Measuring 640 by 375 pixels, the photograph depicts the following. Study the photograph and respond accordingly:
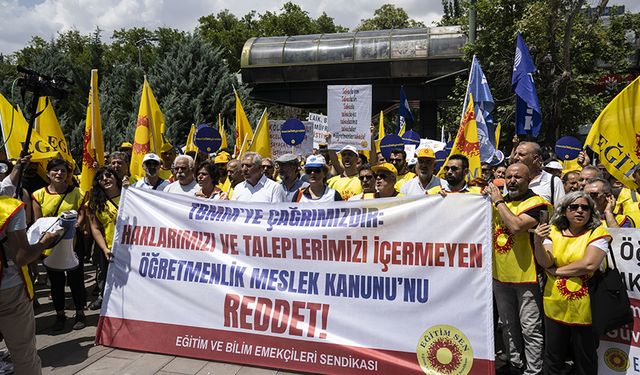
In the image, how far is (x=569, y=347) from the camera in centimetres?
351

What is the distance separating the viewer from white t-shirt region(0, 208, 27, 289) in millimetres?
3025

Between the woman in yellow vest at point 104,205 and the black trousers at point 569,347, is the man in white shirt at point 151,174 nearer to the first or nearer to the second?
the woman in yellow vest at point 104,205

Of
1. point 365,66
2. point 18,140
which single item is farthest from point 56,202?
point 365,66

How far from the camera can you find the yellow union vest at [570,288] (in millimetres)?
3344

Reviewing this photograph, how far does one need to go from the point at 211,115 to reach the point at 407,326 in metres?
16.4

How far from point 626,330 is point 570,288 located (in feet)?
2.21

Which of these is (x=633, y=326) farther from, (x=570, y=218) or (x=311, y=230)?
(x=311, y=230)

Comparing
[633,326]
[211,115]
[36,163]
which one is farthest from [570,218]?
[211,115]

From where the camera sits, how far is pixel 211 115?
61.7 feet

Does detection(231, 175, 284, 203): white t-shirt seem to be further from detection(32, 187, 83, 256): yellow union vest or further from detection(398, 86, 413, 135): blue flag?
detection(398, 86, 413, 135): blue flag

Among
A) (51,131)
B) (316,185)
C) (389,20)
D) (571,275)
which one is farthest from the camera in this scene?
(389,20)

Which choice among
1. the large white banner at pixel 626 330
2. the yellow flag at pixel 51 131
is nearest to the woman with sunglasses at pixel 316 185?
the large white banner at pixel 626 330

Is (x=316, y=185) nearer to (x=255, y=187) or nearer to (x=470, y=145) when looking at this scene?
(x=255, y=187)

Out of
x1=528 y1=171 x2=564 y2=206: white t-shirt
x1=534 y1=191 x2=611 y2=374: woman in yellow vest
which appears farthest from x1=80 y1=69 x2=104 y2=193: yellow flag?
x1=534 y1=191 x2=611 y2=374: woman in yellow vest
